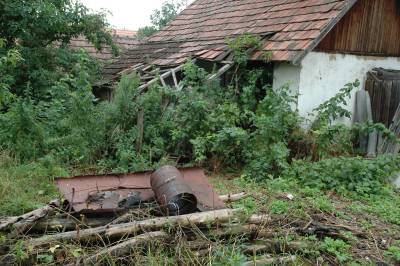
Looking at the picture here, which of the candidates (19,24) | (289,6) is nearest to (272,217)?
(289,6)

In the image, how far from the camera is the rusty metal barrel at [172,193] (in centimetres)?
448

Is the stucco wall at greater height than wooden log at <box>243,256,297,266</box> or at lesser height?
greater

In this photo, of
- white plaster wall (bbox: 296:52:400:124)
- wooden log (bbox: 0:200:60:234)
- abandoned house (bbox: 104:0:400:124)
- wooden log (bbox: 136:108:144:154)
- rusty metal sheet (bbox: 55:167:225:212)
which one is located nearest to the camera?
wooden log (bbox: 0:200:60:234)

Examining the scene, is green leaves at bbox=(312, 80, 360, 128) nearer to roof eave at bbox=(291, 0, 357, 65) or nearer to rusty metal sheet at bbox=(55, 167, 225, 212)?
roof eave at bbox=(291, 0, 357, 65)

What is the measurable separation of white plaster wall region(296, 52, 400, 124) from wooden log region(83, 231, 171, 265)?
5236mm

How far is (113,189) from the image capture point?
498 centimetres

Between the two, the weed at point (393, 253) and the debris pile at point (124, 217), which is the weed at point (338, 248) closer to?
the weed at point (393, 253)

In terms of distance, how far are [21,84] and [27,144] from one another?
3.91 metres

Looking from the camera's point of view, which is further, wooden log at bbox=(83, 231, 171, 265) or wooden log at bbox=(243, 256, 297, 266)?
wooden log at bbox=(243, 256, 297, 266)

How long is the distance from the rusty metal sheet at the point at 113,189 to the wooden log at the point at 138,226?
0.31m

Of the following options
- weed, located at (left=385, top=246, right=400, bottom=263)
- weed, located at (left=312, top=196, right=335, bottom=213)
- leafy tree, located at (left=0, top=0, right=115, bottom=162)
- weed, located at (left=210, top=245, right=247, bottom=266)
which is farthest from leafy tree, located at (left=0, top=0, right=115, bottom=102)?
weed, located at (left=385, top=246, right=400, bottom=263)

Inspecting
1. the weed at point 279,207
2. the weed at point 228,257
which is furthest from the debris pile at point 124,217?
the weed at point 279,207

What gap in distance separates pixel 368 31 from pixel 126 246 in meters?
7.70

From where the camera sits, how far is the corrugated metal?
8930 mm
